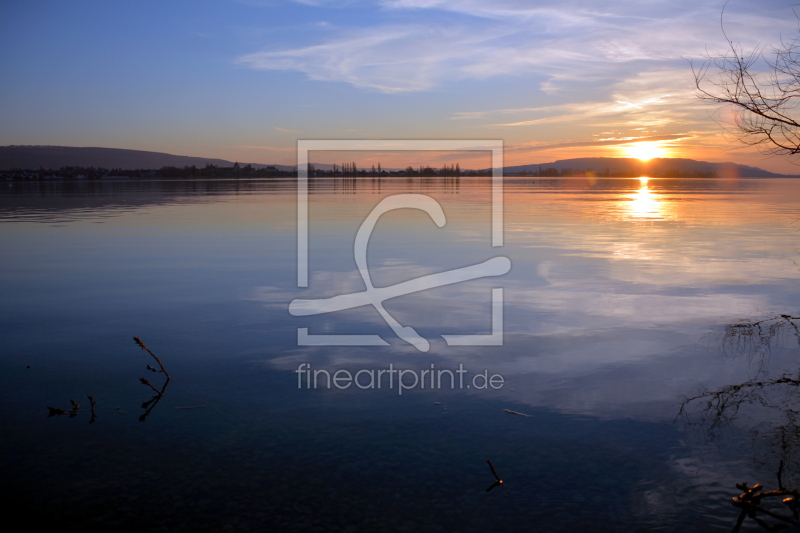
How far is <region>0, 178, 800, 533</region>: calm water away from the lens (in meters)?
4.72

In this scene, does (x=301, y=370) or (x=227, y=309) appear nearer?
(x=301, y=370)

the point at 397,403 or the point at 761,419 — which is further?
the point at 397,403

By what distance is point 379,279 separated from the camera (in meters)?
13.1

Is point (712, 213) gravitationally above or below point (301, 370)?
above

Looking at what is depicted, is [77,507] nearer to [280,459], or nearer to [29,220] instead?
[280,459]

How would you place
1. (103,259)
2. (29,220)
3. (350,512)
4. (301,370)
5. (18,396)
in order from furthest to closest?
(29,220), (103,259), (301,370), (18,396), (350,512)

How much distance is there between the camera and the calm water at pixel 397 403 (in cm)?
472

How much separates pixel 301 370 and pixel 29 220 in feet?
82.4

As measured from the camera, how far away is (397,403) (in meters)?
6.59

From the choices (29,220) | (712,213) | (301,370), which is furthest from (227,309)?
(712,213)

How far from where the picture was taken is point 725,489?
488cm

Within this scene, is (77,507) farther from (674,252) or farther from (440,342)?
(674,252)

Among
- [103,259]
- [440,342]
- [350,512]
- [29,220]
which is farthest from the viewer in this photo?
[29,220]

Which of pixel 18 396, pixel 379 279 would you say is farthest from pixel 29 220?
pixel 18 396
